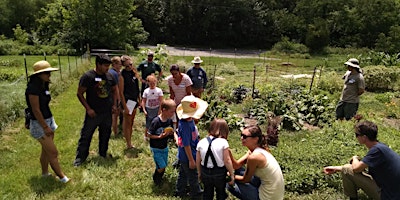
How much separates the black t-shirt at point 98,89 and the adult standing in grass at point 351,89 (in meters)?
5.03

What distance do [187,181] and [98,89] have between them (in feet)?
6.41

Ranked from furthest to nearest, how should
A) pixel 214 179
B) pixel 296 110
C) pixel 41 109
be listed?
pixel 296 110 → pixel 41 109 → pixel 214 179

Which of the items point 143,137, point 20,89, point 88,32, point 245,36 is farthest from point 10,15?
point 143,137

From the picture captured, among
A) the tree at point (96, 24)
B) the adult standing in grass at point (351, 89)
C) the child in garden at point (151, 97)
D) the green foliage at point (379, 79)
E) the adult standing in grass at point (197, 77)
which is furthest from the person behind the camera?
the tree at point (96, 24)

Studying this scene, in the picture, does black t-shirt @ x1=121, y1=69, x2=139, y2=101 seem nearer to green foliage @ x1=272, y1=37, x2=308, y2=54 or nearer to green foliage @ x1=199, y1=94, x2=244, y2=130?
green foliage @ x1=199, y1=94, x2=244, y2=130

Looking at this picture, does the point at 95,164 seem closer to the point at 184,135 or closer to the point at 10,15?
the point at 184,135

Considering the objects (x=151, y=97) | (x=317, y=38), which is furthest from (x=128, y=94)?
(x=317, y=38)

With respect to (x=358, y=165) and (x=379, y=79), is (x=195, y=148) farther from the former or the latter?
(x=379, y=79)

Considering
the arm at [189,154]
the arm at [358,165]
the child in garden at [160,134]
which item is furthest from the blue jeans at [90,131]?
the arm at [358,165]

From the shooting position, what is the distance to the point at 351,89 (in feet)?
24.9

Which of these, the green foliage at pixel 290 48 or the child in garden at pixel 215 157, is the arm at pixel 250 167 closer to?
the child in garden at pixel 215 157

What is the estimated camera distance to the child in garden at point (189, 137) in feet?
14.3

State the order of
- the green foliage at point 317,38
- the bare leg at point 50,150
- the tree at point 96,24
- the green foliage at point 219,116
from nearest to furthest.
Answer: the bare leg at point 50,150
the green foliage at point 219,116
the tree at point 96,24
the green foliage at point 317,38

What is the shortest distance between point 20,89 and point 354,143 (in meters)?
8.94
